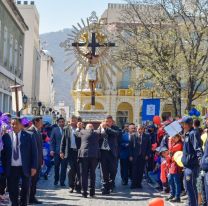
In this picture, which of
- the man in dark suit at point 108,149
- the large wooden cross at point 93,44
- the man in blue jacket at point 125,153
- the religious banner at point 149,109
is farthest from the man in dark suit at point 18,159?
the large wooden cross at point 93,44

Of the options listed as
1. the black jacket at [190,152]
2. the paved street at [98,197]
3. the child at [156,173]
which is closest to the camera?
the black jacket at [190,152]

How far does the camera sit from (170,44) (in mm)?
27906

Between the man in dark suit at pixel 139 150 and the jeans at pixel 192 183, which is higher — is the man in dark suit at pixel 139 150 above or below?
above

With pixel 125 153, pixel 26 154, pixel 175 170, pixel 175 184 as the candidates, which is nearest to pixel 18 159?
pixel 26 154

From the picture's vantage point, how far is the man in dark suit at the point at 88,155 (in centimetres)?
1236

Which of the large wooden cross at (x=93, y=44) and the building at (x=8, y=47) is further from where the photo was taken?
the building at (x=8, y=47)

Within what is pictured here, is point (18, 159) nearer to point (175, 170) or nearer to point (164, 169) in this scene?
point (175, 170)

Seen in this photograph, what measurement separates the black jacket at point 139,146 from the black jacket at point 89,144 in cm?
264

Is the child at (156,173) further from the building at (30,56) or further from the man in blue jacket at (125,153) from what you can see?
the building at (30,56)

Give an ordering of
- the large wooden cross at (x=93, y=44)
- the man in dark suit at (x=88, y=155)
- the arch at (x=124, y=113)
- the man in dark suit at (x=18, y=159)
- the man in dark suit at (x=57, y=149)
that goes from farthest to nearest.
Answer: the arch at (x=124, y=113) < the large wooden cross at (x=93, y=44) < the man in dark suit at (x=57, y=149) < the man in dark suit at (x=88, y=155) < the man in dark suit at (x=18, y=159)

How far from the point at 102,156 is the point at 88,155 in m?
1.19

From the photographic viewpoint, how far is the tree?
27.5 meters

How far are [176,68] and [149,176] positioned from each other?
11.9 m

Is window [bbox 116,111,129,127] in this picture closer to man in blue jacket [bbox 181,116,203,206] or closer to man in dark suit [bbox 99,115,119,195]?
man in dark suit [bbox 99,115,119,195]
